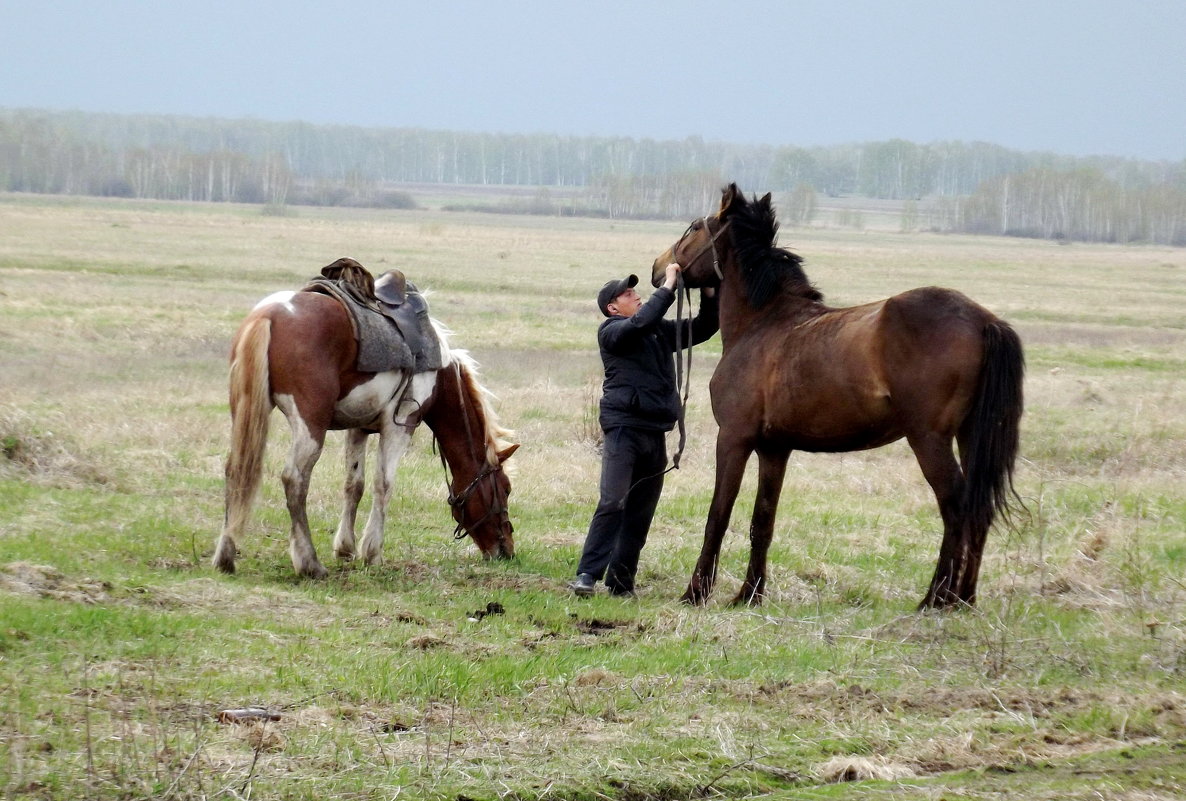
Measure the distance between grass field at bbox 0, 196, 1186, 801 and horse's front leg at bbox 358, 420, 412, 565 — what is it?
213mm

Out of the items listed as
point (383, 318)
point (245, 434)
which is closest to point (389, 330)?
point (383, 318)

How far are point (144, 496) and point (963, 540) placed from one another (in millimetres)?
6178

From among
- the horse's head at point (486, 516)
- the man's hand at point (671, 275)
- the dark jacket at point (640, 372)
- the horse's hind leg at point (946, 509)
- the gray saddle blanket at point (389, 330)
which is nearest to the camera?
the horse's hind leg at point (946, 509)

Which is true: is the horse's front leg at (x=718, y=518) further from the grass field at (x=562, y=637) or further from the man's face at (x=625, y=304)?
the man's face at (x=625, y=304)

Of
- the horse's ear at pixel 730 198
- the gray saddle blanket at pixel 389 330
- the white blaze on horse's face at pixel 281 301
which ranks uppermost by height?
the horse's ear at pixel 730 198

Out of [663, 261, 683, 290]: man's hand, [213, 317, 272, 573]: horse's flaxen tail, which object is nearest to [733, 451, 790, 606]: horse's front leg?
[663, 261, 683, 290]: man's hand

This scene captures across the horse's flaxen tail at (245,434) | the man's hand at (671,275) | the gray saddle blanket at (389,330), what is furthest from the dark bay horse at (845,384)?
the horse's flaxen tail at (245,434)

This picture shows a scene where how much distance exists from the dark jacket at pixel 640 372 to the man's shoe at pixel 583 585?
3.16 ft

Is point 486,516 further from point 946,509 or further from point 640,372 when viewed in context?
point 946,509

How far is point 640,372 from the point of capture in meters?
7.79

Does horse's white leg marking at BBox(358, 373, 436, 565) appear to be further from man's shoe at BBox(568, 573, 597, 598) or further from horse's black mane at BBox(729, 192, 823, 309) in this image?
horse's black mane at BBox(729, 192, 823, 309)

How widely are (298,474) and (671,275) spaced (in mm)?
A: 2694

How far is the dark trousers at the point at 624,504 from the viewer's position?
25.4 ft

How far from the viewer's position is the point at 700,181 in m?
128
